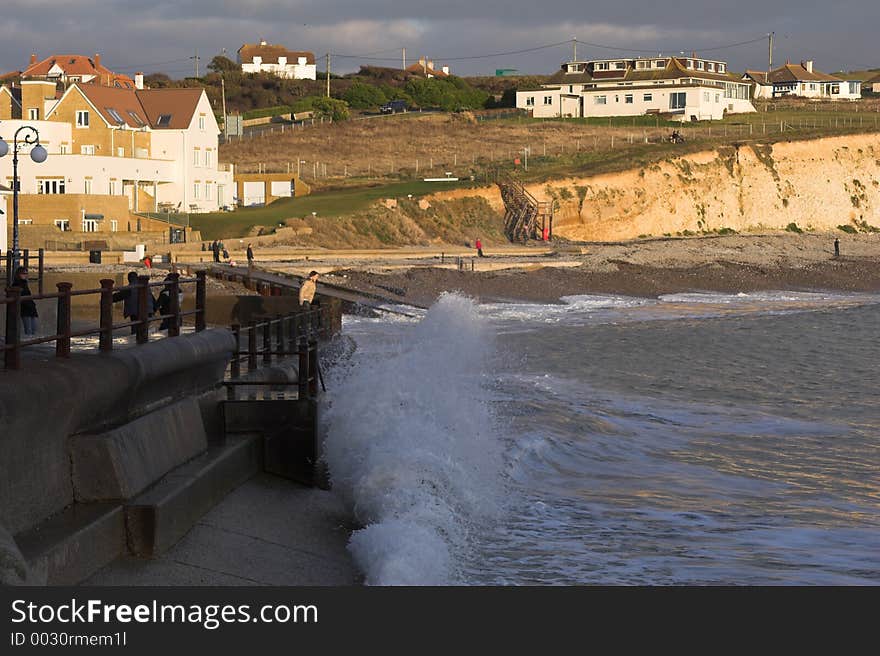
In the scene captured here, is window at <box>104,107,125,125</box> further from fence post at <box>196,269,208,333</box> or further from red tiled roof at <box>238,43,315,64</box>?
red tiled roof at <box>238,43,315,64</box>

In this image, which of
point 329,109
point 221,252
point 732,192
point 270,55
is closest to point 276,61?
point 270,55

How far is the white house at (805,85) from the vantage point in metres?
146

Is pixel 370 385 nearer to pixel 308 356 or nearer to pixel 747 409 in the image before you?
pixel 308 356

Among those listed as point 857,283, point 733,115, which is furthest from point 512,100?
point 857,283

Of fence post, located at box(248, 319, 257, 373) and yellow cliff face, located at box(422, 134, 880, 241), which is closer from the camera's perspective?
fence post, located at box(248, 319, 257, 373)

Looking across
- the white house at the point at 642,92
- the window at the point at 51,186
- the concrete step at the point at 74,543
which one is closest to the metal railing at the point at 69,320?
the concrete step at the point at 74,543

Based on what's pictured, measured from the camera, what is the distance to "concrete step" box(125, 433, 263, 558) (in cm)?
1063

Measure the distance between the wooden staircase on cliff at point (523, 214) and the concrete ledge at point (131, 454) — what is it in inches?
2650

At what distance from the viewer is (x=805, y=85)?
149625 mm

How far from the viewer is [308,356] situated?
16.2m

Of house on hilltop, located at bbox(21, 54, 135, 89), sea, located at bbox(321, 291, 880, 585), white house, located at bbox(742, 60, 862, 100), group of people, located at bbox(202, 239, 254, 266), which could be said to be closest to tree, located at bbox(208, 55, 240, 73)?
house on hilltop, located at bbox(21, 54, 135, 89)

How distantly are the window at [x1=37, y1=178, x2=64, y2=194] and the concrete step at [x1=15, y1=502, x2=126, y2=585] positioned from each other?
58.2 m

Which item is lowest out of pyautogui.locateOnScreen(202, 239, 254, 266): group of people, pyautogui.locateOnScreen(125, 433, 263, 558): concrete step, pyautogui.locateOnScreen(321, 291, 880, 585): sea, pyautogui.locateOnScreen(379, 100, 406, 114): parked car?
pyautogui.locateOnScreen(321, 291, 880, 585): sea

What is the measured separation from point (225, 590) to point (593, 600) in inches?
111
